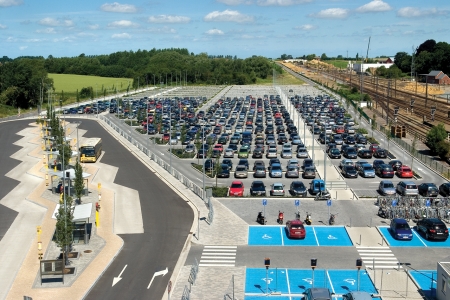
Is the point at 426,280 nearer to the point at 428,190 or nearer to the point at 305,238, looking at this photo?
the point at 305,238

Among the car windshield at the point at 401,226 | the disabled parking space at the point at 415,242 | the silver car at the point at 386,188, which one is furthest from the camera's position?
the silver car at the point at 386,188

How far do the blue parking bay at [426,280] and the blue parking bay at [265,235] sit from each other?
762 cm

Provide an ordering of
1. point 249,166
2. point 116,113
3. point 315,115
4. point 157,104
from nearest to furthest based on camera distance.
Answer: point 249,166
point 315,115
point 116,113
point 157,104

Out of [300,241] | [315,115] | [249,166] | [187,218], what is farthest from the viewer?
[315,115]

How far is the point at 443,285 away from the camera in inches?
923

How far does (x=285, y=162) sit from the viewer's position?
56.8 metres

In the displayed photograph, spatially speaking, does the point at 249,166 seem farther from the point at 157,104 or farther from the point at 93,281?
the point at 157,104

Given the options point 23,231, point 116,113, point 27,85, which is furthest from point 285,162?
point 27,85

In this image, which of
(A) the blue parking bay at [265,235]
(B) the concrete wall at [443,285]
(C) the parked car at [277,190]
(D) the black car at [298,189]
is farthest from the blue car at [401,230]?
(C) the parked car at [277,190]

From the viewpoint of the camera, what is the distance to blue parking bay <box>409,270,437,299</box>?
82.0 feet

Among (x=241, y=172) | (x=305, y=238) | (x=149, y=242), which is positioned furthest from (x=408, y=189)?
(x=149, y=242)

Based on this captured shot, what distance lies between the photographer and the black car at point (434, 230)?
105ft

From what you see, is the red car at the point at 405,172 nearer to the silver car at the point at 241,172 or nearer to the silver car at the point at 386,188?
the silver car at the point at 386,188

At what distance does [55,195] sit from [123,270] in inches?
690
